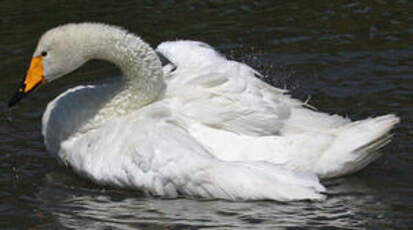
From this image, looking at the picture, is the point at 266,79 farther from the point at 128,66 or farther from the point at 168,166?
the point at 168,166

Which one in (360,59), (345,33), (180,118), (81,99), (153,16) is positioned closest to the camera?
(180,118)

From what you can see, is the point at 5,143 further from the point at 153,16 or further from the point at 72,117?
the point at 153,16

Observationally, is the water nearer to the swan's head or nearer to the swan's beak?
the swan's beak

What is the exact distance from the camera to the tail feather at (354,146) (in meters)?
8.12

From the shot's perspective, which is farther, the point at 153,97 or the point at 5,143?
the point at 5,143

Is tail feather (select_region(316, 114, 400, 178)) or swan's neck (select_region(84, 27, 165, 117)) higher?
swan's neck (select_region(84, 27, 165, 117))

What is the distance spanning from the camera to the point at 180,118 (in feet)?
27.2

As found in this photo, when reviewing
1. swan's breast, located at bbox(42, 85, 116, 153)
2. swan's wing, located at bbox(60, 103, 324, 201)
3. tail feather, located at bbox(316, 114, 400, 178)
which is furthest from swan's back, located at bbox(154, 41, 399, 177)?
swan's breast, located at bbox(42, 85, 116, 153)

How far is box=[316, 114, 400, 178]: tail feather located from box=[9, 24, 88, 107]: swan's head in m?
2.42

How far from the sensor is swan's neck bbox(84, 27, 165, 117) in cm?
855

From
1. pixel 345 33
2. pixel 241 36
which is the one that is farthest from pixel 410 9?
pixel 241 36

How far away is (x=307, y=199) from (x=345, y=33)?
4838 mm

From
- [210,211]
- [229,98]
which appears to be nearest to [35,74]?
[229,98]

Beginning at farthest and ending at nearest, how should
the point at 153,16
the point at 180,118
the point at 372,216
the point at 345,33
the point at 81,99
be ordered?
the point at 153,16 → the point at 345,33 → the point at 81,99 → the point at 180,118 → the point at 372,216
